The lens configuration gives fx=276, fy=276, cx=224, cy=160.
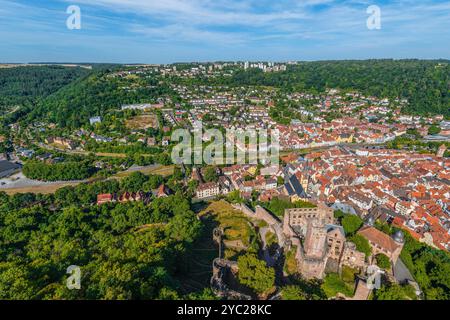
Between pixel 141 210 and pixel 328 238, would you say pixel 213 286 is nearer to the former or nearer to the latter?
pixel 328 238

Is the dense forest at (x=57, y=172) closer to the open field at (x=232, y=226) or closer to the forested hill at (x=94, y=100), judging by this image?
the forested hill at (x=94, y=100)

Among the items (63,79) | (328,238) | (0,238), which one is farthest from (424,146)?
(63,79)

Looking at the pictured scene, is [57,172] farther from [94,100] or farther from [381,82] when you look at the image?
[381,82]

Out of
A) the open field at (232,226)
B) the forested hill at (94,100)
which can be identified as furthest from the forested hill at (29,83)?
the open field at (232,226)

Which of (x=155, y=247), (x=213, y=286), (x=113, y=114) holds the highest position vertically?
(x=113, y=114)

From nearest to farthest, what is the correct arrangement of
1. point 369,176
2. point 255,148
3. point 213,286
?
point 213,286 < point 369,176 < point 255,148

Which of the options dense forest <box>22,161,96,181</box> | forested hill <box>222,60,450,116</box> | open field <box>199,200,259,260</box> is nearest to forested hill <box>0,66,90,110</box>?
dense forest <box>22,161,96,181</box>
